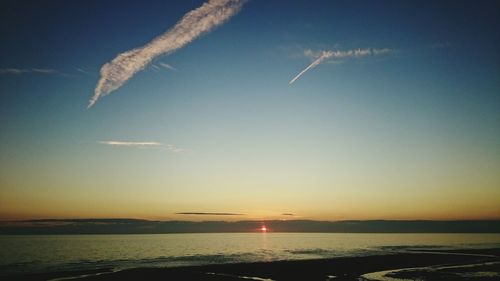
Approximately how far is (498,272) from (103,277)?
155 feet

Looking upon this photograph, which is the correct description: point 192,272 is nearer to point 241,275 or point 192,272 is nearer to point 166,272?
point 166,272

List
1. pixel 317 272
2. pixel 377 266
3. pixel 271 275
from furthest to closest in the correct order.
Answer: pixel 377 266 → pixel 317 272 → pixel 271 275

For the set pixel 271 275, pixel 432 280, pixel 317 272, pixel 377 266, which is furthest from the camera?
pixel 377 266

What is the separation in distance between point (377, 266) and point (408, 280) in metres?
15.5

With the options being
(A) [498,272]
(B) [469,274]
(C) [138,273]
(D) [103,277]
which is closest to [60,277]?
(D) [103,277]

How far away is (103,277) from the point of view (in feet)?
138

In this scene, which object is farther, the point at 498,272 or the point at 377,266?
the point at 377,266

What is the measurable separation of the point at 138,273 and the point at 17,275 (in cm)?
1417

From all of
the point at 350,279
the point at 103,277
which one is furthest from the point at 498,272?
the point at 103,277

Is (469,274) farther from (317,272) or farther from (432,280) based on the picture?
(317,272)

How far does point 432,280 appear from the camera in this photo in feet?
131

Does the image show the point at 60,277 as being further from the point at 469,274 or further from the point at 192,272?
the point at 469,274

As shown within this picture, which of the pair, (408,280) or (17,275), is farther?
(17,275)

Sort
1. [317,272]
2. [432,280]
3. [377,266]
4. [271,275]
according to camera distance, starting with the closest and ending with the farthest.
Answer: [432,280] → [271,275] → [317,272] → [377,266]
